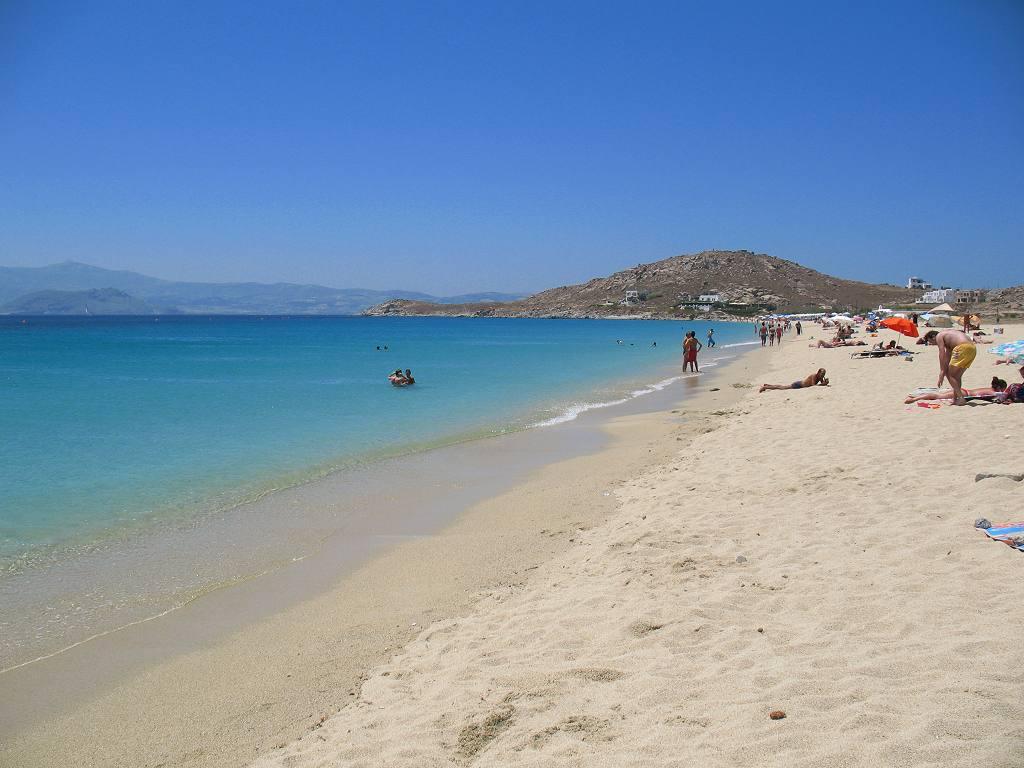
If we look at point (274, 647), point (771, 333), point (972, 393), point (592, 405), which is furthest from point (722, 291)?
point (274, 647)

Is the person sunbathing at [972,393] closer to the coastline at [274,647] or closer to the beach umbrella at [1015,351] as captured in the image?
the beach umbrella at [1015,351]

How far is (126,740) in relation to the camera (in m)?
4.33

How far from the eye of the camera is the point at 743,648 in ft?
13.4

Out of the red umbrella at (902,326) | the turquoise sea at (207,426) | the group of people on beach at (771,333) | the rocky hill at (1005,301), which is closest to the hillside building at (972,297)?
the rocky hill at (1005,301)

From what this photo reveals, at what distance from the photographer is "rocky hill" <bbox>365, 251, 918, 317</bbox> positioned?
142m

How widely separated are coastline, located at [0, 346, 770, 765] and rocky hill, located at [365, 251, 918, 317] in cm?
13660

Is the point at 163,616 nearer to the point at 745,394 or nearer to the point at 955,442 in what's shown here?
the point at 955,442

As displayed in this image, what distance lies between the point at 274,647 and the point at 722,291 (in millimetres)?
165126

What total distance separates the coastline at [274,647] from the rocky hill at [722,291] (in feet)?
448

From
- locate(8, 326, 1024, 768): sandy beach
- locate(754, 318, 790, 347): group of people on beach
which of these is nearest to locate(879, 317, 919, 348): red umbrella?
locate(8, 326, 1024, 768): sandy beach

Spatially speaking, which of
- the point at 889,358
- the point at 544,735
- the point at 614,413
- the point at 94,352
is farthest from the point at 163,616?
the point at 94,352

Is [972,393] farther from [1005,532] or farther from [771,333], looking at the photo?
[771,333]

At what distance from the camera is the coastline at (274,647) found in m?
4.32

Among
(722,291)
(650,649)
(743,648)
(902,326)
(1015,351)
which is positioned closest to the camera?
(743,648)
